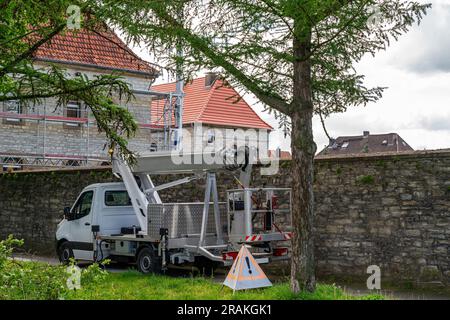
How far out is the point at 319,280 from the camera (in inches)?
600

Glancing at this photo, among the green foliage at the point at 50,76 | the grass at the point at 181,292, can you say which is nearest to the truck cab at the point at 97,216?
the grass at the point at 181,292

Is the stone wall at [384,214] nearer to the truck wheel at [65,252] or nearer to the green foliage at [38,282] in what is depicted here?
the truck wheel at [65,252]

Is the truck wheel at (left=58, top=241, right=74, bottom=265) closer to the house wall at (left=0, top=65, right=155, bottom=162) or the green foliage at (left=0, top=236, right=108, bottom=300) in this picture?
the green foliage at (left=0, top=236, right=108, bottom=300)

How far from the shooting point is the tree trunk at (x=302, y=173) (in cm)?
1059

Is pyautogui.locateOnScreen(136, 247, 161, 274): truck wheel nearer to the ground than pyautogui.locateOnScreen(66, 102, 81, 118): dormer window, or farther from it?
nearer to the ground

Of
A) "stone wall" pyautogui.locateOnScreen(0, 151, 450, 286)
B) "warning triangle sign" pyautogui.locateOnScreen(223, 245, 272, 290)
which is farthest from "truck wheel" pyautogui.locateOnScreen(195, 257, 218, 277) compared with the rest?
"warning triangle sign" pyautogui.locateOnScreen(223, 245, 272, 290)

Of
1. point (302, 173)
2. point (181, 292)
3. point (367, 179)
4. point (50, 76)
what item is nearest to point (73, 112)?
point (50, 76)

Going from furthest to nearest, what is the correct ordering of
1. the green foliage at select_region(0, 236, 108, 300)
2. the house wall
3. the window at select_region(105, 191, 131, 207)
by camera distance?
the house wall < the window at select_region(105, 191, 131, 207) < the green foliage at select_region(0, 236, 108, 300)

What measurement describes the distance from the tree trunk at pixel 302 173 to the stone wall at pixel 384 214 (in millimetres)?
3982

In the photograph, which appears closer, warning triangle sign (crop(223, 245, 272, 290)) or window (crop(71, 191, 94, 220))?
warning triangle sign (crop(223, 245, 272, 290))

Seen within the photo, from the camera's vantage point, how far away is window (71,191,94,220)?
56.7 ft

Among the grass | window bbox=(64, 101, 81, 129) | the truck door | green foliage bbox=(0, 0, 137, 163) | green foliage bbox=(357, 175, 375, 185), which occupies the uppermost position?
window bbox=(64, 101, 81, 129)
